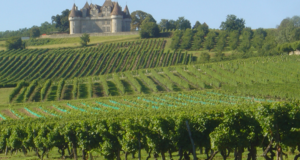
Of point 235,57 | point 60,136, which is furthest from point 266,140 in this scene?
point 235,57

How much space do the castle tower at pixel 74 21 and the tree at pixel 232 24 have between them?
41.0m

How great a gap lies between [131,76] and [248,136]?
42544 mm

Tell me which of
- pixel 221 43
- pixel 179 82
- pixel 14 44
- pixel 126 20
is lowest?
pixel 179 82


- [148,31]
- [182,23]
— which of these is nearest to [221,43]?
[148,31]

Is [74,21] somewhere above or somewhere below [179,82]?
above

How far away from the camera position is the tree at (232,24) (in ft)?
334

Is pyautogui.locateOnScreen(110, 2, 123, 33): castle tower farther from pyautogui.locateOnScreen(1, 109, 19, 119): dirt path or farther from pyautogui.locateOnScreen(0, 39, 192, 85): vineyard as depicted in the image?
pyautogui.locateOnScreen(1, 109, 19, 119): dirt path

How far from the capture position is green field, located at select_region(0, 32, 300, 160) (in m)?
16.8

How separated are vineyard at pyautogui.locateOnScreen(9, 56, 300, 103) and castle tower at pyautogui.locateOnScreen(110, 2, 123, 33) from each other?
4507 centimetres

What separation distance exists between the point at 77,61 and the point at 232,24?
4953 centimetres

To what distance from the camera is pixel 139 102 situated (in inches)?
1710

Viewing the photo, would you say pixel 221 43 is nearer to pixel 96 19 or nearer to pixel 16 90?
pixel 96 19

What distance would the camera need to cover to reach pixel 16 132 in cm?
2475

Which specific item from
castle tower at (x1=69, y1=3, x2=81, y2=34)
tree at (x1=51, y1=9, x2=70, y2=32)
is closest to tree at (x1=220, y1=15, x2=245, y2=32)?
castle tower at (x1=69, y1=3, x2=81, y2=34)
